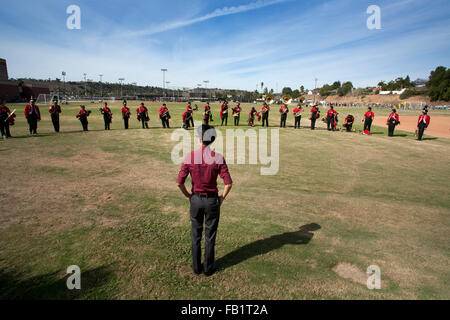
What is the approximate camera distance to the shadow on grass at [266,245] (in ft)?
13.5

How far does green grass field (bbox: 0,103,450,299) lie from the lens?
138 inches

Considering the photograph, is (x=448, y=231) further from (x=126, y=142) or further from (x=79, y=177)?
(x=126, y=142)

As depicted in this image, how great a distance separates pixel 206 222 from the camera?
3.62 meters

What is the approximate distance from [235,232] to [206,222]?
5.27 ft

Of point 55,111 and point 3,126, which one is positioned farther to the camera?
point 55,111

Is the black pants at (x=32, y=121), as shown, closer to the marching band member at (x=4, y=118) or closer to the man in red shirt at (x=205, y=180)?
the marching band member at (x=4, y=118)

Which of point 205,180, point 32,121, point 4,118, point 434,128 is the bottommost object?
point 205,180

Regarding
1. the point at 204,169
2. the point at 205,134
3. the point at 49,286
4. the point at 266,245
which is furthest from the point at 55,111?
the point at 266,245

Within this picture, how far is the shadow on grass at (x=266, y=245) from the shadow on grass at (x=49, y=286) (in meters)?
1.87

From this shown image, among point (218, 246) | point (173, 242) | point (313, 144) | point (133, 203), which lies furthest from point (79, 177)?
point (313, 144)

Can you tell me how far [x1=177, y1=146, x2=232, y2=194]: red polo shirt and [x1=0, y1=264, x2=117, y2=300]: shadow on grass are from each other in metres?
1.93

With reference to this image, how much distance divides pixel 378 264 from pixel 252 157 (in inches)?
308

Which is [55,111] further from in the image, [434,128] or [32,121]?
[434,128]

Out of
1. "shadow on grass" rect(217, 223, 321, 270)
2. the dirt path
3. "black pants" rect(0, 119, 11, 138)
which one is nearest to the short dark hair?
"shadow on grass" rect(217, 223, 321, 270)
